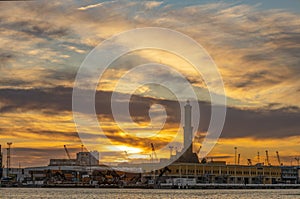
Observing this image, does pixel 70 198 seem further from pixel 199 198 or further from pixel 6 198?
pixel 199 198

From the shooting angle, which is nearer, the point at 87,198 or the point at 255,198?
the point at 87,198

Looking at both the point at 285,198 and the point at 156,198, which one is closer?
Answer: the point at 156,198

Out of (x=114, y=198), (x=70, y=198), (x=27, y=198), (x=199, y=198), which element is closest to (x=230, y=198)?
(x=199, y=198)

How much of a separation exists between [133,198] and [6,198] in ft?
100

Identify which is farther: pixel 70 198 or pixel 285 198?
pixel 285 198

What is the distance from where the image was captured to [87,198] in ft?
481

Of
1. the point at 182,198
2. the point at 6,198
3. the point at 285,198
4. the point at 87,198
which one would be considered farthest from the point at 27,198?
the point at 285,198

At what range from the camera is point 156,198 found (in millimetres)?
149500

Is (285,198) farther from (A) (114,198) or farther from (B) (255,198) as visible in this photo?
(A) (114,198)

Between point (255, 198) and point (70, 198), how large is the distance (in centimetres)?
4803

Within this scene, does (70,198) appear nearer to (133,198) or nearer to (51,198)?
(51,198)

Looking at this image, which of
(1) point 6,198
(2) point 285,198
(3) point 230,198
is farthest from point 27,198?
(2) point 285,198

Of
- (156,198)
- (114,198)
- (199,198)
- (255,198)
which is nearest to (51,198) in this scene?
(114,198)

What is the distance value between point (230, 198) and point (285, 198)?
17.6m
